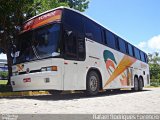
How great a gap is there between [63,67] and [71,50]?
2.79ft

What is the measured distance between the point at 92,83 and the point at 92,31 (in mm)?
2413

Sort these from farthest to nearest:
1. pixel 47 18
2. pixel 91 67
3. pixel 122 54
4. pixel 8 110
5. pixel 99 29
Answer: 1. pixel 122 54
2. pixel 99 29
3. pixel 91 67
4. pixel 47 18
5. pixel 8 110

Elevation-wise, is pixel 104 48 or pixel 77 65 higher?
pixel 104 48

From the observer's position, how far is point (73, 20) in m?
11.7

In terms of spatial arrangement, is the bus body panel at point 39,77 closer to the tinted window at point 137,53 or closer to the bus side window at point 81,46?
the bus side window at point 81,46

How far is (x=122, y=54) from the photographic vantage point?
57.2 feet

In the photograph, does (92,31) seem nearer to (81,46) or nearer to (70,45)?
(81,46)

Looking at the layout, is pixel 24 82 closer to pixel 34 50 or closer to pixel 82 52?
pixel 34 50

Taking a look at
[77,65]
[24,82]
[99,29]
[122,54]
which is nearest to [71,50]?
[77,65]

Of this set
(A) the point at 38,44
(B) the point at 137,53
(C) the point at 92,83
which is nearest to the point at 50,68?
(A) the point at 38,44

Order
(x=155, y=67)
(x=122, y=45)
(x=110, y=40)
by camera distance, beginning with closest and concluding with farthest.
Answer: (x=110, y=40) → (x=122, y=45) → (x=155, y=67)

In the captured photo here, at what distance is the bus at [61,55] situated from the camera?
10555 mm

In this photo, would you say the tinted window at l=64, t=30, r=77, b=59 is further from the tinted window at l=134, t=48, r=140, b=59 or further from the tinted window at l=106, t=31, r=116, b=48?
the tinted window at l=134, t=48, r=140, b=59

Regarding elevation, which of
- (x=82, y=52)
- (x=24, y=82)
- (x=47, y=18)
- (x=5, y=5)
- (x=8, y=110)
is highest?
(x=5, y=5)
